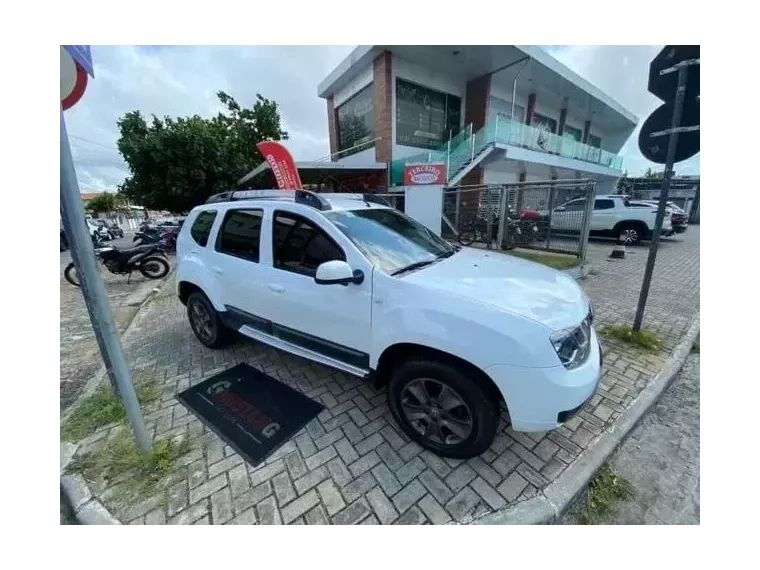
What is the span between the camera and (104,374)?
337 cm

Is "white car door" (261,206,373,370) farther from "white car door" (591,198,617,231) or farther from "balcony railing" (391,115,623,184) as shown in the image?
"white car door" (591,198,617,231)

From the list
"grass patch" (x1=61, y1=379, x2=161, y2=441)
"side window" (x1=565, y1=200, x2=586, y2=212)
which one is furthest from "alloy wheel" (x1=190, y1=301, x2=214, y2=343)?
"side window" (x1=565, y1=200, x2=586, y2=212)

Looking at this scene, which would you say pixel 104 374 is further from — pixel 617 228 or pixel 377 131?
pixel 617 228

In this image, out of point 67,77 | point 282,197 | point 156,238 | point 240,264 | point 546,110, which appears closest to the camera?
point 67,77

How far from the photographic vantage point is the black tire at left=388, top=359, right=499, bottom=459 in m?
1.93

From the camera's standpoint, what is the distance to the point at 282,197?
2920mm

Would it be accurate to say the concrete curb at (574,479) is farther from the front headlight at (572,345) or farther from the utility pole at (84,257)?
the utility pole at (84,257)

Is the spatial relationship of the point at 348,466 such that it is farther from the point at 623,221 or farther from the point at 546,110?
the point at 546,110

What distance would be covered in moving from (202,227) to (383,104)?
10936 millimetres

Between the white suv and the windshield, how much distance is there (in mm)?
15

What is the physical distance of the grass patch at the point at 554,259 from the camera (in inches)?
271

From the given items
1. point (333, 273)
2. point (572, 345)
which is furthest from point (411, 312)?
point (572, 345)

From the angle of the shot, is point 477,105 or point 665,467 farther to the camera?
point 477,105
